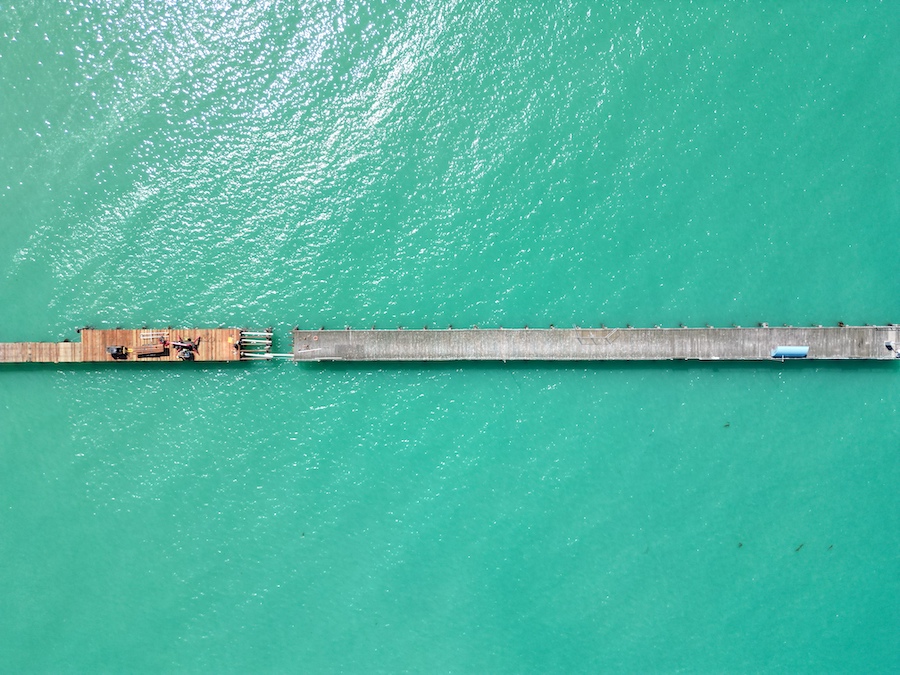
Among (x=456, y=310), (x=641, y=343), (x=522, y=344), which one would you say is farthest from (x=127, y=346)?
(x=641, y=343)

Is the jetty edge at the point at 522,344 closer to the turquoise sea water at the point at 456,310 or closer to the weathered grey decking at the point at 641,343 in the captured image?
the weathered grey decking at the point at 641,343

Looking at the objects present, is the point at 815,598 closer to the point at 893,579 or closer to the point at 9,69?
the point at 893,579

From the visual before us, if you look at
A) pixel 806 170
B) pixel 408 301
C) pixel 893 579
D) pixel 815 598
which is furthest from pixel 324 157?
pixel 893 579

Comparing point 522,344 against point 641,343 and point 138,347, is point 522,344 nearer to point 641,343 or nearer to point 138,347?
point 641,343

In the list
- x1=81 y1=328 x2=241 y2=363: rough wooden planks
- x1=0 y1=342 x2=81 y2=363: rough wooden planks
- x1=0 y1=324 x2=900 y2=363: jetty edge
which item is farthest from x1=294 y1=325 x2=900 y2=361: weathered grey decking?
x1=0 y1=342 x2=81 y2=363: rough wooden planks

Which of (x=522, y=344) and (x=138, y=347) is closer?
(x=138, y=347)

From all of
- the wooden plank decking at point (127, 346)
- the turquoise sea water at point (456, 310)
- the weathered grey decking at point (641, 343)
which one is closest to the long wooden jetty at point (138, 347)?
the wooden plank decking at point (127, 346)
